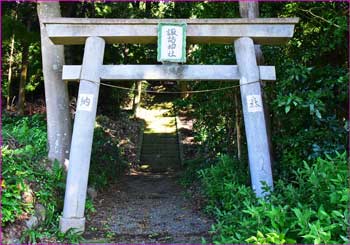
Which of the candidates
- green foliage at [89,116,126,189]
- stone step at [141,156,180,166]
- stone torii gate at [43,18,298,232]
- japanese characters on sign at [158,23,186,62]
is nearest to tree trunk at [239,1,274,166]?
stone torii gate at [43,18,298,232]

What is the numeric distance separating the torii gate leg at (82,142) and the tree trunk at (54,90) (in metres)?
1.13

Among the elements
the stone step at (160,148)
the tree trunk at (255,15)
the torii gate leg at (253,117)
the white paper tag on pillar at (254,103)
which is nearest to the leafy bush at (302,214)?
the torii gate leg at (253,117)

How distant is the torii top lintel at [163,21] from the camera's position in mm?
5125

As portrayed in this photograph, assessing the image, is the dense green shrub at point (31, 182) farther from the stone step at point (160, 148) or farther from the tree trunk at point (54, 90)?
the stone step at point (160, 148)

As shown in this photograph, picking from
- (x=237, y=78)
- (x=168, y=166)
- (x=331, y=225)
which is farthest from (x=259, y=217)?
(x=168, y=166)

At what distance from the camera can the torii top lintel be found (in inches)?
202

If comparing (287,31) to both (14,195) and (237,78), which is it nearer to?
(237,78)

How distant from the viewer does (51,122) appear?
6.11 meters

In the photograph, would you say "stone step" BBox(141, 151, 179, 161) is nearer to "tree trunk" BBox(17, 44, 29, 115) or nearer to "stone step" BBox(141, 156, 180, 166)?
"stone step" BBox(141, 156, 180, 166)

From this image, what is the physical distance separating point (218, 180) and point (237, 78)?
5.75 feet

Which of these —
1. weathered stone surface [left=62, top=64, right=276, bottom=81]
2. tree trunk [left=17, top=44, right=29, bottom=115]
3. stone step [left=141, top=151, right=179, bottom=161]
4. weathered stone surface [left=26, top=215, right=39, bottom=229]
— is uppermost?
tree trunk [left=17, top=44, right=29, bottom=115]

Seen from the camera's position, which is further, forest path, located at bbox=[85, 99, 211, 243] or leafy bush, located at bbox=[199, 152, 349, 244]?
forest path, located at bbox=[85, 99, 211, 243]

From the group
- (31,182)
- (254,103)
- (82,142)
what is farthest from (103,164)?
(254,103)

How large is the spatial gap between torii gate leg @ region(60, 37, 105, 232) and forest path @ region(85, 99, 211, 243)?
1.15 feet
